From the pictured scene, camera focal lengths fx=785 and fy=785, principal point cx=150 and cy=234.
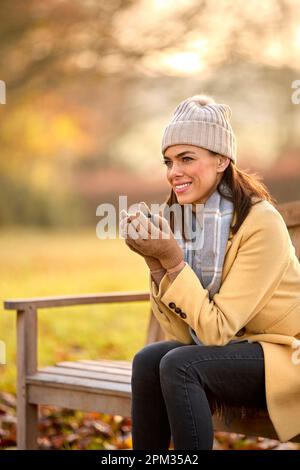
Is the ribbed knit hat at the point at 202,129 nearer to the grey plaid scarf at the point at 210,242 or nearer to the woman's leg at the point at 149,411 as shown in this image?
the grey plaid scarf at the point at 210,242

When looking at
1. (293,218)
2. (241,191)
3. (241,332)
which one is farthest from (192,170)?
(293,218)

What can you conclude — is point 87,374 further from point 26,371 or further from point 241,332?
point 241,332

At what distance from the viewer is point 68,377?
3205 mm

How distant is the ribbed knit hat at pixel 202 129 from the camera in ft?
8.34

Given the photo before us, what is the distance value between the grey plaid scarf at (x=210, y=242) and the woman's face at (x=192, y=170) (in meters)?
0.05

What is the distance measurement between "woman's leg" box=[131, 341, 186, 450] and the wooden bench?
446mm

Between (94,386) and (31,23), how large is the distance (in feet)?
20.6

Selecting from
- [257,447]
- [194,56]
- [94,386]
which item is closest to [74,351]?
[257,447]

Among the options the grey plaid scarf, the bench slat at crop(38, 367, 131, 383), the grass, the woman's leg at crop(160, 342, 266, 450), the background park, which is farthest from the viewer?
the background park

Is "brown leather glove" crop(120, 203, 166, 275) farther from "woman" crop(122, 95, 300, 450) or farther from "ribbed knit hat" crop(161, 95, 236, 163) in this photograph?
"ribbed knit hat" crop(161, 95, 236, 163)

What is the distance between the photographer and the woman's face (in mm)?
2555

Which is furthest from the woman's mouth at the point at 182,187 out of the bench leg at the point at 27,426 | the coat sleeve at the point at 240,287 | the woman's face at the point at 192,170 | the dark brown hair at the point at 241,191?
the bench leg at the point at 27,426

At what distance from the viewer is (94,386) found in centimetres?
304

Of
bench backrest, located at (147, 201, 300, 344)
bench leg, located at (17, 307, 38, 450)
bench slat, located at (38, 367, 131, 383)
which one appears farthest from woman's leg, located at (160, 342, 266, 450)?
bench leg, located at (17, 307, 38, 450)
